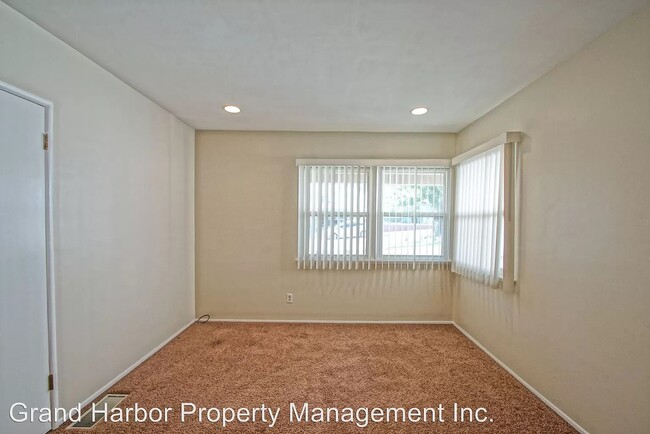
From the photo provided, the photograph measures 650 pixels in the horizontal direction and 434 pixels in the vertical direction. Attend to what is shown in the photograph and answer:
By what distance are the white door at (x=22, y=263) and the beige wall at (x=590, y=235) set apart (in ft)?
11.4

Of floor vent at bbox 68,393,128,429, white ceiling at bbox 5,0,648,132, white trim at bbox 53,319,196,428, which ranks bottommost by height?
floor vent at bbox 68,393,128,429

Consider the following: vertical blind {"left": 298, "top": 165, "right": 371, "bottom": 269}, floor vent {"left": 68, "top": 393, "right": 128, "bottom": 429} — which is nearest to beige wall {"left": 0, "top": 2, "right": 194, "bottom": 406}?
floor vent {"left": 68, "top": 393, "right": 128, "bottom": 429}

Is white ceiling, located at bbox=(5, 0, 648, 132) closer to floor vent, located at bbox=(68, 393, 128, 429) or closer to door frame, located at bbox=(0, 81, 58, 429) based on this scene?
door frame, located at bbox=(0, 81, 58, 429)

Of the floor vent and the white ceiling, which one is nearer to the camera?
the white ceiling

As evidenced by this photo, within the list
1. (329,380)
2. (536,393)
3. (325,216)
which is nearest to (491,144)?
(325,216)

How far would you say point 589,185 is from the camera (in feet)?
5.70

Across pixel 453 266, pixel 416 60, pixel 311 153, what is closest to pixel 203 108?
pixel 311 153

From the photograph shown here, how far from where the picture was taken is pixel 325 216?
11.4 ft

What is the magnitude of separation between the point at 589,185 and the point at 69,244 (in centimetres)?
353

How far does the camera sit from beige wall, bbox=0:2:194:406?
1749 mm

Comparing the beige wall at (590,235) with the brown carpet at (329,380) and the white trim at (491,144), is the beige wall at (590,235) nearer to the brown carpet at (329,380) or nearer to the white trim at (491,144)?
the white trim at (491,144)

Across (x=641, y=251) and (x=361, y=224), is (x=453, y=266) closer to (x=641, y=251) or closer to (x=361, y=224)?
(x=361, y=224)

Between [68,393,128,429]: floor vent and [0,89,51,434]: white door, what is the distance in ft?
0.56

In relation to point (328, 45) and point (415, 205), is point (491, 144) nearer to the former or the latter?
point (415, 205)
